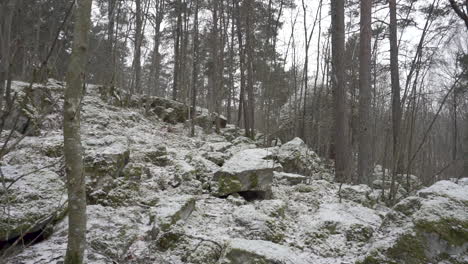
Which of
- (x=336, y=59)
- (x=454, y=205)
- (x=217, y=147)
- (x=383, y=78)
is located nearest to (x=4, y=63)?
(x=454, y=205)

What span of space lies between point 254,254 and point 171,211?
1.49 meters

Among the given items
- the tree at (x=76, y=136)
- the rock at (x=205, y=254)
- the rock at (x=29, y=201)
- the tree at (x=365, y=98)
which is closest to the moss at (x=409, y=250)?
the rock at (x=205, y=254)

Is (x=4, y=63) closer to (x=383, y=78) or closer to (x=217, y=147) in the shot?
(x=217, y=147)

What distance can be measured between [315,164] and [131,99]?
754 cm

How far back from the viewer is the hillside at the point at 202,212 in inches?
123

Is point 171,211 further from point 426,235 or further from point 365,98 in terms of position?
point 365,98

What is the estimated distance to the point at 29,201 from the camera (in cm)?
336

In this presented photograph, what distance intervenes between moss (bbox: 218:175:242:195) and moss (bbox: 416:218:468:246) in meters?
2.88

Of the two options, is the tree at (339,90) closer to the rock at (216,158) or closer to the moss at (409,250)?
the rock at (216,158)

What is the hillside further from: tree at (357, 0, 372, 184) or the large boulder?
tree at (357, 0, 372, 184)

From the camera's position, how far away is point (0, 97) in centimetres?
172

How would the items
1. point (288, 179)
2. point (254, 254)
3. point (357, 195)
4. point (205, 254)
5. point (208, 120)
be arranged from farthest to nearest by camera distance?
point (208, 120) < point (288, 179) < point (357, 195) < point (205, 254) < point (254, 254)

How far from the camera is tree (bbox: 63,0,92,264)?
246 centimetres

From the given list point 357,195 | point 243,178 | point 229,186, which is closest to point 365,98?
point 357,195
